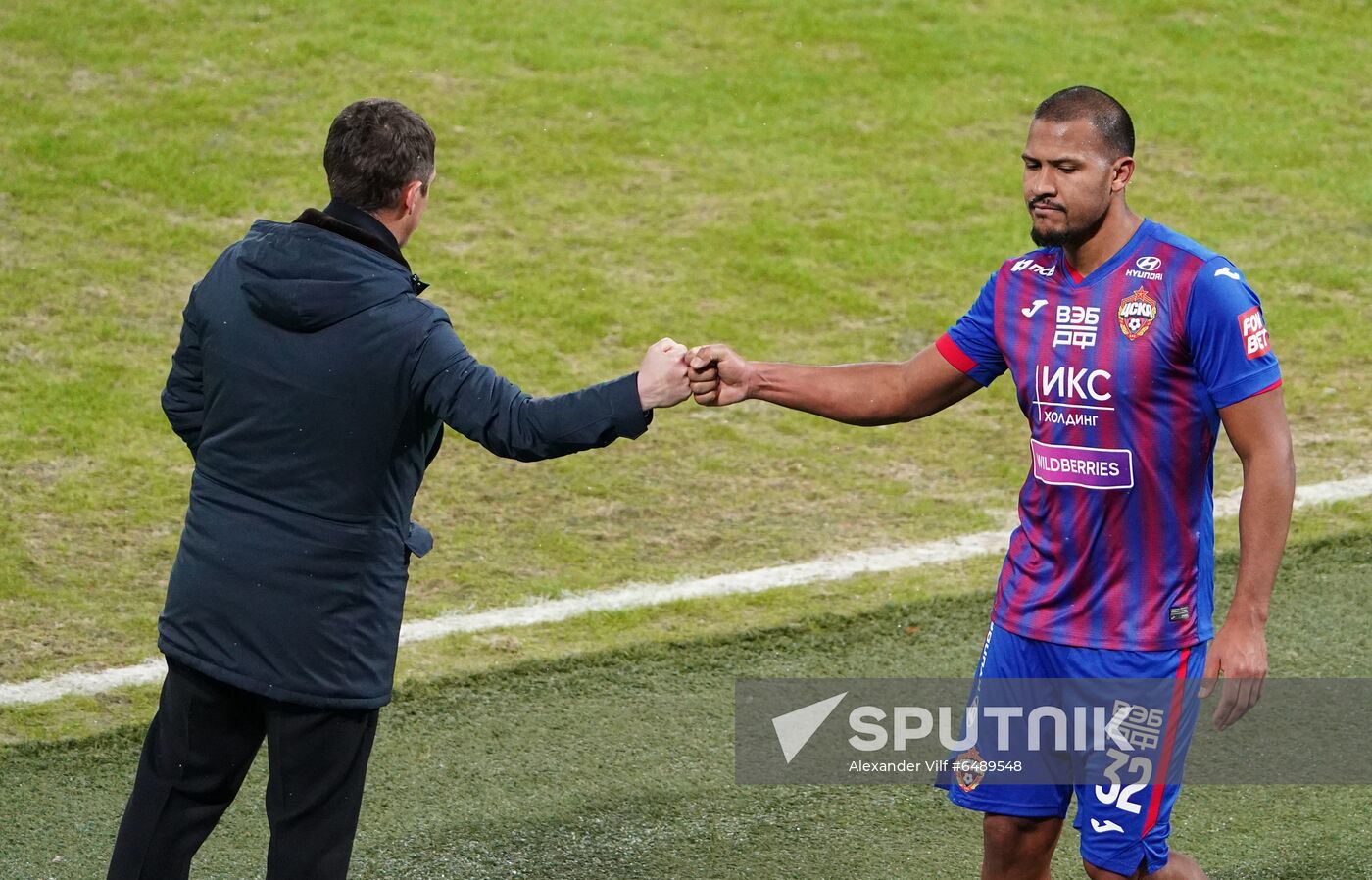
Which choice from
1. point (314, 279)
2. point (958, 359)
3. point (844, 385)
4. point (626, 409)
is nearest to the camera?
point (314, 279)

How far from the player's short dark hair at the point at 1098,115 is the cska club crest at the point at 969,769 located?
1.44 meters

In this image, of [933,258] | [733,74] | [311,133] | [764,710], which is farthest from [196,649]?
[733,74]

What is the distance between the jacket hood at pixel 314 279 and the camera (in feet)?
12.0

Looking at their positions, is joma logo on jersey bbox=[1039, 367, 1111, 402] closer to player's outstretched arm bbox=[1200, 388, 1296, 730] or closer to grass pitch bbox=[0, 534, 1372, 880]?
player's outstretched arm bbox=[1200, 388, 1296, 730]

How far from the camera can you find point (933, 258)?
10727 mm

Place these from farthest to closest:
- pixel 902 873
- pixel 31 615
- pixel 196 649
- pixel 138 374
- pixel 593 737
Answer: pixel 138 374
pixel 31 615
pixel 593 737
pixel 902 873
pixel 196 649

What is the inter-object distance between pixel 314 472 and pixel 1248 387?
2007 millimetres

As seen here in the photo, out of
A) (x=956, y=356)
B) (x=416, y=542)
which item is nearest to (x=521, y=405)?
(x=416, y=542)

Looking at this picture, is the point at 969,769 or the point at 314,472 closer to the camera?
the point at 314,472

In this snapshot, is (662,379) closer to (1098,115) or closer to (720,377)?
(720,377)

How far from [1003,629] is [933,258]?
684 centimetres

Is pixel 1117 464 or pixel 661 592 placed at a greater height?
pixel 1117 464

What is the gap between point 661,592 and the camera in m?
6.99

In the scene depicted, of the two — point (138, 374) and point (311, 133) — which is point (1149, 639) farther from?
point (311, 133)
